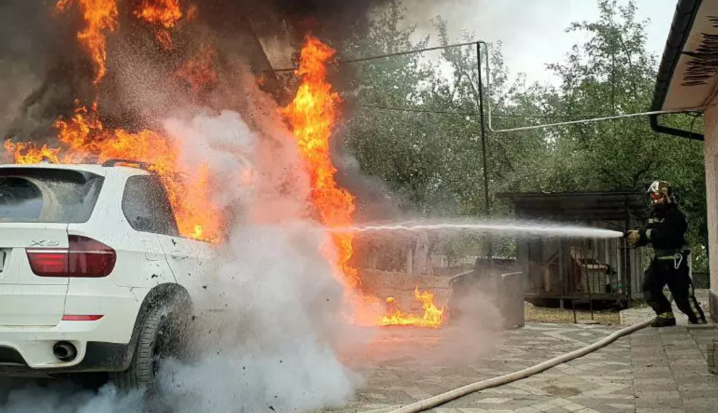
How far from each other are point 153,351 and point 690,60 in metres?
6.80

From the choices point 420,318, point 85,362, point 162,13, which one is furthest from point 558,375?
point 162,13

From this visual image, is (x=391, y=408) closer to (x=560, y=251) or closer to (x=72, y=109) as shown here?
(x=72, y=109)

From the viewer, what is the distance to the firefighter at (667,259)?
9547 millimetres

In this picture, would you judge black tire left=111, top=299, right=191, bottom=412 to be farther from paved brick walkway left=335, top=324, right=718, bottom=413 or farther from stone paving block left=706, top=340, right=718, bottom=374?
stone paving block left=706, top=340, right=718, bottom=374

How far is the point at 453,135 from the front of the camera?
2656 centimetres

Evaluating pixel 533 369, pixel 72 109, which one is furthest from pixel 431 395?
pixel 72 109

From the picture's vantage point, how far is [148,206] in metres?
5.21

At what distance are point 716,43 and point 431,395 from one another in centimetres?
488

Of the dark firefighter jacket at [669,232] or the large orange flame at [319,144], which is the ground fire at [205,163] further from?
the dark firefighter jacket at [669,232]

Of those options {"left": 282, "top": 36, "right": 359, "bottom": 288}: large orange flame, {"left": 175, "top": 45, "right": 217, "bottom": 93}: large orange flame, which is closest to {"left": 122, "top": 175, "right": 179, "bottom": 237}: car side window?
{"left": 282, "top": 36, "right": 359, "bottom": 288}: large orange flame

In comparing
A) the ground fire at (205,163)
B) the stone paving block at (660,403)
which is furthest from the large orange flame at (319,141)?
the stone paving block at (660,403)

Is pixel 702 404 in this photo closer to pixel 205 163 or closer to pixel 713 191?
pixel 205 163

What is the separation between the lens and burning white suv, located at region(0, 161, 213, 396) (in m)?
4.27

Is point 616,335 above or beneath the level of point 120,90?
beneath
